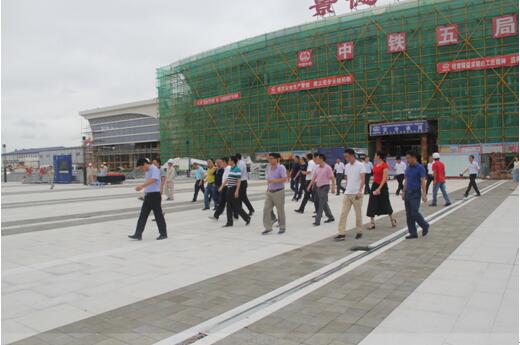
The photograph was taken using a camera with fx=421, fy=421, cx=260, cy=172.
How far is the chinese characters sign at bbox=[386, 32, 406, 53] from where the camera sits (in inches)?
1406

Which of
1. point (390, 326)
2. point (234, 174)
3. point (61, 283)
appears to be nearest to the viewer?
point (390, 326)

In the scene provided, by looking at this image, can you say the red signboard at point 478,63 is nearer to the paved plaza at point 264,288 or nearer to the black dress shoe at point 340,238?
the paved plaza at point 264,288

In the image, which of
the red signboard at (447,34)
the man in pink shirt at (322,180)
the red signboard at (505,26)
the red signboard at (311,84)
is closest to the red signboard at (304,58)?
the red signboard at (311,84)

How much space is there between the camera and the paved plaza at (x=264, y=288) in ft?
11.6

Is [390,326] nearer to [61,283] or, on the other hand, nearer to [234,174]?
[61,283]

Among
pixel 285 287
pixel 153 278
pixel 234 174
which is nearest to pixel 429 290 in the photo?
pixel 285 287

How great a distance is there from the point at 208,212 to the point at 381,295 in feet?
27.4

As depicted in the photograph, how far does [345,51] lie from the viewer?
38438 millimetres

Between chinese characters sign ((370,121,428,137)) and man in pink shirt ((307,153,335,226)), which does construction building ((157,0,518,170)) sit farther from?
man in pink shirt ((307,153,335,226))

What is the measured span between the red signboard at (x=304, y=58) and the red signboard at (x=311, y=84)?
157cm

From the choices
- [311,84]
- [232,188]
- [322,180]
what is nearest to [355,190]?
[322,180]

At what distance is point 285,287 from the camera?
185 inches

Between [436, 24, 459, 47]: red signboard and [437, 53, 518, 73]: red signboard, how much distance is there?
1.67 meters

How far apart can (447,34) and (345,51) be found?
8560mm
